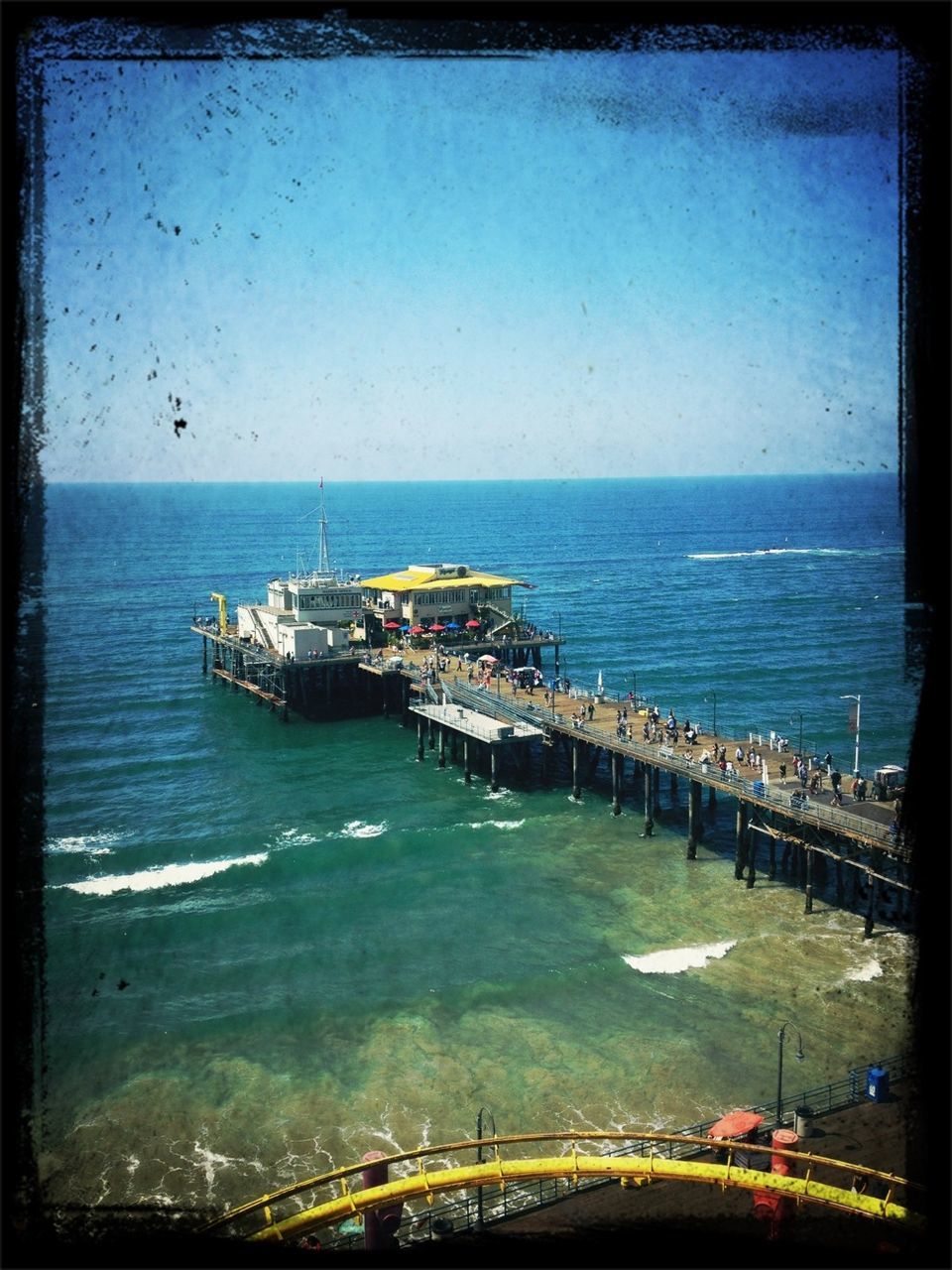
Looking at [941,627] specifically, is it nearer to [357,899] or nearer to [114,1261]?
[114,1261]

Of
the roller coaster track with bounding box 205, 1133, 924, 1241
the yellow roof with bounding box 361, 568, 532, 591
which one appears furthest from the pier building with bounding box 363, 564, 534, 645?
the roller coaster track with bounding box 205, 1133, 924, 1241

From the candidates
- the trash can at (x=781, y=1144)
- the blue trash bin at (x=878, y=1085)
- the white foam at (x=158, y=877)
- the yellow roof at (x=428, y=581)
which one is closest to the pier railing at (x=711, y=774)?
the blue trash bin at (x=878, y=1085)

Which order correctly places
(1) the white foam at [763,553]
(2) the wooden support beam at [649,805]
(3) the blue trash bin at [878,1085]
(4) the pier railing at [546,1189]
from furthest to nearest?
(1) the white foam at [763,553]
(2) the wooden support beam at [649,805]
(3) the blue trash bin at [878,1085]
(4) the pier railing at [546,1189]

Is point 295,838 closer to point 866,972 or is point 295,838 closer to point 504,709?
point 504,709

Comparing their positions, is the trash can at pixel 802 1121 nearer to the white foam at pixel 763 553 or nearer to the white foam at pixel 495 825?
the white foam at pixel 495 825

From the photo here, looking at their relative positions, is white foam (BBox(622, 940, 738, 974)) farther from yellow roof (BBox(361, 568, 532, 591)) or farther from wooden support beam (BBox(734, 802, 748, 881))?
yellow roof (BBox(361, 568, 532, 591))
